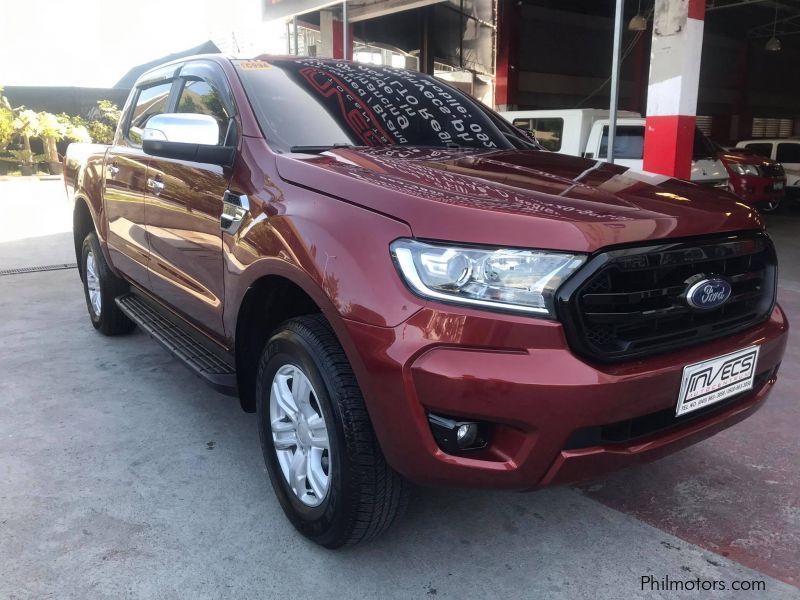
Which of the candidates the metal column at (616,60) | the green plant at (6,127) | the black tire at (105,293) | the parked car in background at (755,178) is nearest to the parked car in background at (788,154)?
the parked car in background at (755,178)

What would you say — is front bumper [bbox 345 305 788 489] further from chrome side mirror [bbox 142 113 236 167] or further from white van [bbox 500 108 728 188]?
white van [bbox 500 108 728 188]

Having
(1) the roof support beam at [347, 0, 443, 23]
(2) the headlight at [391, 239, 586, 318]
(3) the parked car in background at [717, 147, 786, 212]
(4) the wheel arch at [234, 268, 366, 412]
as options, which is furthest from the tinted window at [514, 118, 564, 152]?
(2) the headlight at [391, 239, 586, 318]

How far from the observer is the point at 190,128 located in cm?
250

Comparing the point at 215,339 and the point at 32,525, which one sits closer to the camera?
the point at 32,525

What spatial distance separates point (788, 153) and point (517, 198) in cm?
1516

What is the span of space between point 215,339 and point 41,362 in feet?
6.24

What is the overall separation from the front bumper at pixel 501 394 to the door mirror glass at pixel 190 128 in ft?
3.61

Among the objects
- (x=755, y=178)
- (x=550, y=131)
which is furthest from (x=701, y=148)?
(x=550, y=131)

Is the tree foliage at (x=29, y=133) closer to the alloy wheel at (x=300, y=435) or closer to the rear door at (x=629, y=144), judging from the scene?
the rear door at (x=629, y=144)

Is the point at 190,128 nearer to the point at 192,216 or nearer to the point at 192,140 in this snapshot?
the point at 192,140

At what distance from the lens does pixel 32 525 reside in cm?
241

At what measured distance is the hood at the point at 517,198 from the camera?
1749mm

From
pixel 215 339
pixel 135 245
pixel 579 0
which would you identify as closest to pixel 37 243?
pixel 135 245

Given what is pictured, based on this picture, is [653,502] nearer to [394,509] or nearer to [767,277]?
[767,277]
